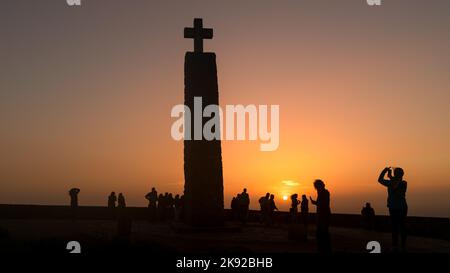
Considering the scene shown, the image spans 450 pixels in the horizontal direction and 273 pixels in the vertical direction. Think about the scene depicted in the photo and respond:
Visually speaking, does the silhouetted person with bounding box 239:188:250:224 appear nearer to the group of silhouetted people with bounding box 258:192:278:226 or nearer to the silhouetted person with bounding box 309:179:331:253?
the group of silhouetted people with bounding box 258:192:278:226

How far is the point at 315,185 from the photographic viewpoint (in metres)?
11.8

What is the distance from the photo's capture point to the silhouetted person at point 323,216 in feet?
38.3

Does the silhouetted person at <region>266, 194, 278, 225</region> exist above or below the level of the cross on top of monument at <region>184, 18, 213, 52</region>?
below

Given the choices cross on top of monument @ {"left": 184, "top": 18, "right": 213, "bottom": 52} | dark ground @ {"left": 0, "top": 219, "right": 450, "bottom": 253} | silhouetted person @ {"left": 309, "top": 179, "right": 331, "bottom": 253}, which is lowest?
dark ground @ {"left": 0, "top": 219, "right": 450, "bottom": 253}

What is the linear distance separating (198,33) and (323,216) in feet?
38.1

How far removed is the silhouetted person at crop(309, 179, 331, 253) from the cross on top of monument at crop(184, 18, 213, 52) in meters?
10.6

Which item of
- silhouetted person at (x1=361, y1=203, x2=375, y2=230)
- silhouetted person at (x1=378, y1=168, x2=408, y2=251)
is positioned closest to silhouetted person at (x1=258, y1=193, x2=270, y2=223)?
silhouetted person at (x1=361, y1=203, x2=375, y2=230)

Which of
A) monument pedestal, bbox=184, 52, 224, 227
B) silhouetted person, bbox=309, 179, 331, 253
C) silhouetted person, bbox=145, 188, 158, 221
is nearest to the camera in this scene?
silhouetted person, bbox=309, 179, 331, 253

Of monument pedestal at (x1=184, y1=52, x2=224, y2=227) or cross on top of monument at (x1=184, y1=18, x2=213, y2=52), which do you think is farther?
cross on top of monument at (x1=184, y1=18, x2=213, y2=52)

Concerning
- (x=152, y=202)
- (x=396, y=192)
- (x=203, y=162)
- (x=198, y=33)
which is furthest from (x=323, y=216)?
(x=152, y=202)

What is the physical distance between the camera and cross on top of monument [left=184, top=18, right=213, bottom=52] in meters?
21.2

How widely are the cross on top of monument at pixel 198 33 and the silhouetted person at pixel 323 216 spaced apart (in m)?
10.6
